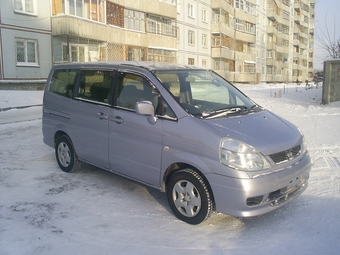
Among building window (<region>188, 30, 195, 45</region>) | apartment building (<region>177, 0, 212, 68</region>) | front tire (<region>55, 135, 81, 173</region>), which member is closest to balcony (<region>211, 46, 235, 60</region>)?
apartment building (<region>177, 0, 212, 68</region>)

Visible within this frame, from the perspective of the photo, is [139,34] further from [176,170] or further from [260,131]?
[260,131]

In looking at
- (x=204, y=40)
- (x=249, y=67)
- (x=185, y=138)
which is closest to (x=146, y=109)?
(x=185, y=138)

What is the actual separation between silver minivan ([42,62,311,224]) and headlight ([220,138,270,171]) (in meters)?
0.01

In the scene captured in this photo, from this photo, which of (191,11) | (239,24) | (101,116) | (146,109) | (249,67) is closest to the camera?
(146,109)

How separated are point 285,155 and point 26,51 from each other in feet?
71.2

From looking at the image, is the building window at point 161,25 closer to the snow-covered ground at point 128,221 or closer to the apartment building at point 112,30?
the apartment building at point 112,30

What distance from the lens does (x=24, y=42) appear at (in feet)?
72.6

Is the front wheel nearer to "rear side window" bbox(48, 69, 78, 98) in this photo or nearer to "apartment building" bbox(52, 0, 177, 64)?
"rear side window" bbox(48, 69, 78, 98)

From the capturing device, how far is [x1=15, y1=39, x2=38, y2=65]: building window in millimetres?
21828

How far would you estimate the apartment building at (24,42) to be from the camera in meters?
20.7

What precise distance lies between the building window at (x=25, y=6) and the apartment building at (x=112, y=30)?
1250mm

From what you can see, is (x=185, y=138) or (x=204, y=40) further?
(x=204, y=40)

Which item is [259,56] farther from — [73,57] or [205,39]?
[73,57]

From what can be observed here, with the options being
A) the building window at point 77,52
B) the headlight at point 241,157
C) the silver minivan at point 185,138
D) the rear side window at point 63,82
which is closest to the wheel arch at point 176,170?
the silver minivan at point 185,138
